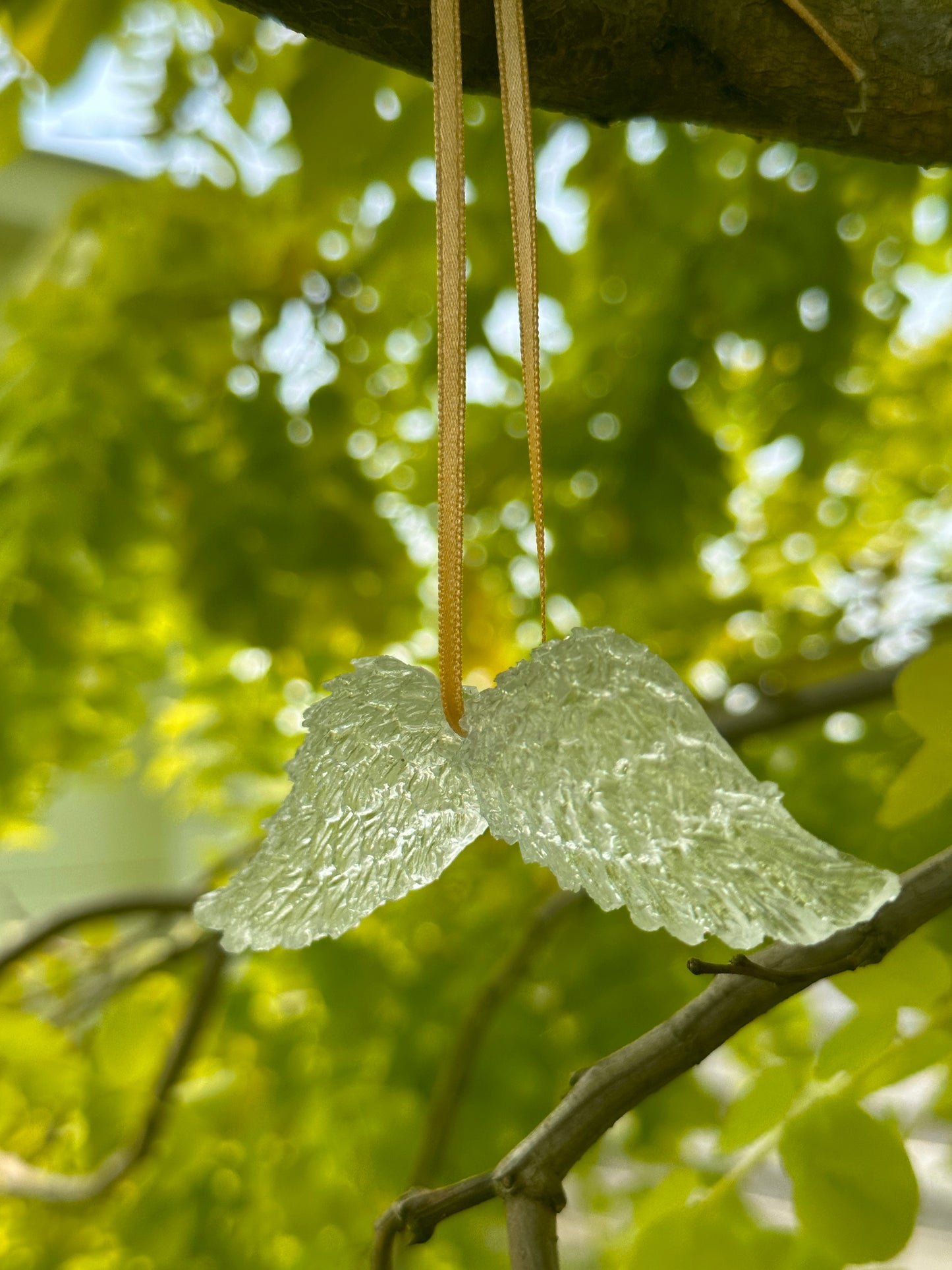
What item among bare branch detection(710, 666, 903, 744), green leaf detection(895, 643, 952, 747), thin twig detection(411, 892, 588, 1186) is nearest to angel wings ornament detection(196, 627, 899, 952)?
green leaf detection(895, 643, 952, 747)

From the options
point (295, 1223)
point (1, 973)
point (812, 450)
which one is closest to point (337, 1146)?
point (295, 1223)

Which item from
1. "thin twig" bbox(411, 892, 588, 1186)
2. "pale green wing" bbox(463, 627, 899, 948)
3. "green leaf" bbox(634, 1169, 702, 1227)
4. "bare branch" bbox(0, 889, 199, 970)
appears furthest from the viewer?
"bare branch" bbox(0, 889, 199, 970)

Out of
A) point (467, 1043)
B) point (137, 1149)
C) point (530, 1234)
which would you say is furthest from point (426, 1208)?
point (137, 1149)

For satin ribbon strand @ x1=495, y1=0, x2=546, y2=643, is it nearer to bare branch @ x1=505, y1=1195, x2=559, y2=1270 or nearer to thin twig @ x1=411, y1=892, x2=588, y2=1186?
bare branch @ x1=505, y1=1195, x2=559, y2=1270

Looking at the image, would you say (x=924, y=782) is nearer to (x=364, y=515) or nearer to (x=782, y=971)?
(x=782, y=971)

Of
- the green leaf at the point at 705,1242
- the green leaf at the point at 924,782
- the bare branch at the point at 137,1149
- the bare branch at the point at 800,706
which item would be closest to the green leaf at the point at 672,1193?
the green leaf at the point at 705,1242

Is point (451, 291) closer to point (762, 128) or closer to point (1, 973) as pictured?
point (762, 128)
